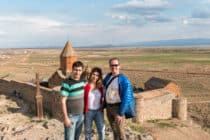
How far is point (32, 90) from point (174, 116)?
8.51m

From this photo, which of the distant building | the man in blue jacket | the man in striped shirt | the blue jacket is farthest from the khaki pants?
the distant building

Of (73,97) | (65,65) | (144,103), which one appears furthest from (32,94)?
(73,97)

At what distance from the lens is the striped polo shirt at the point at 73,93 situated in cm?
525

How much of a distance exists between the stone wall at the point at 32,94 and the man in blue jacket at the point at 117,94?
9.59 metres

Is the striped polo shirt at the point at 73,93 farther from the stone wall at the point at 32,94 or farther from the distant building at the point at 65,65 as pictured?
the distant building at the point at 65,65

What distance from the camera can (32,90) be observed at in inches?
742

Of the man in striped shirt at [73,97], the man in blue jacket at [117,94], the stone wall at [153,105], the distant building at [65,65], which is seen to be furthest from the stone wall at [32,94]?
the man in striped shirt at [73,97]

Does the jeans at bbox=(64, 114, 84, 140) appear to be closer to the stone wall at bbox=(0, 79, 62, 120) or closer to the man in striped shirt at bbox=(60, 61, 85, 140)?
the man in striped shirt at bbox=(60, 61, 85, 140)

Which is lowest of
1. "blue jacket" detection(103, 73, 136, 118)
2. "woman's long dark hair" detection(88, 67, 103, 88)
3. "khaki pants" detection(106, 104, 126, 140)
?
"khaki pants" detection(106, 104, 126, 140)

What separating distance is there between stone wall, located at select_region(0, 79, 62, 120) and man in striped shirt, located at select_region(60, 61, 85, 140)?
31.8ft

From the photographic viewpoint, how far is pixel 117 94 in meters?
5.61

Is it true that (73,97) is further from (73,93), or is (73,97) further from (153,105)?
(153,105)

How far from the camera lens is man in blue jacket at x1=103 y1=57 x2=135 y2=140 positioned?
553 centimetres

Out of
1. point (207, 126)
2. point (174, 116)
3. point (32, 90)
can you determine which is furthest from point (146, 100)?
point (32, 90)
